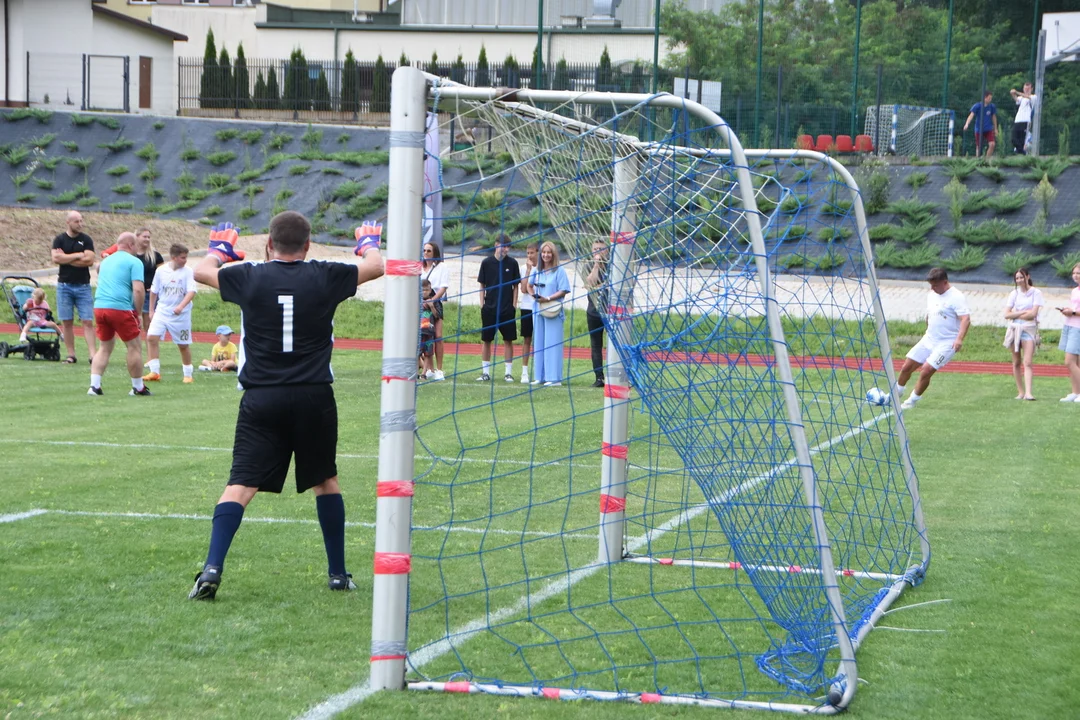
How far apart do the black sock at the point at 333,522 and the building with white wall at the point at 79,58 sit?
4323cm

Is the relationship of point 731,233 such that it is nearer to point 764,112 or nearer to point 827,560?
point 827,560

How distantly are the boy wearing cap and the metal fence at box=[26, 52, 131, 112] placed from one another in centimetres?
3076

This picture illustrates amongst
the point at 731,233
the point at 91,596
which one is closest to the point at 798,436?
the point at 731,233

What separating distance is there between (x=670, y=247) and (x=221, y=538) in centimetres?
267

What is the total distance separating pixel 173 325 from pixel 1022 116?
26.3m

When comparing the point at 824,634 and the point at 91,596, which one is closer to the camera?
the point at 824,634

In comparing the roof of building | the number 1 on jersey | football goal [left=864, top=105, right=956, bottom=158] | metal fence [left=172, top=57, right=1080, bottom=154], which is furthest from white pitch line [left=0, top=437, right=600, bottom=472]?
the roof of building

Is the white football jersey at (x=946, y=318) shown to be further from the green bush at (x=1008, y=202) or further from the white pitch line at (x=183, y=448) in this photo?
the green bush at (x=1008, y=202)

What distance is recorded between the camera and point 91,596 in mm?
6156

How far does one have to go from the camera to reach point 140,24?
166 feet

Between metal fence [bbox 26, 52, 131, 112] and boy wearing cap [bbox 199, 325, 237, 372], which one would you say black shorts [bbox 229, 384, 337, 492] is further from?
metal fence [bbox 26, 52, 131, 112]

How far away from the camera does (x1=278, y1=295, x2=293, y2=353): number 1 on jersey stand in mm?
6031

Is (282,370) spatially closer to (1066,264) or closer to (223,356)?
(223,356)

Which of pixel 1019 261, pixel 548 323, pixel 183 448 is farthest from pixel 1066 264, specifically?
pixel 183 448
